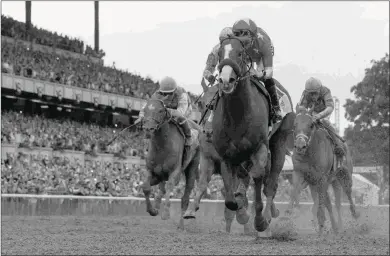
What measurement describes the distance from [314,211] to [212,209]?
10444mm

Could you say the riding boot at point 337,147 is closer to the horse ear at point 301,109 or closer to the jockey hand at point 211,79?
the horse ear at point 301,109

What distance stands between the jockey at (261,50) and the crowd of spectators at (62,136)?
19.7m

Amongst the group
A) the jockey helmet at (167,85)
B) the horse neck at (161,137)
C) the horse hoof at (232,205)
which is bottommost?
the horse hoof at (232,205)

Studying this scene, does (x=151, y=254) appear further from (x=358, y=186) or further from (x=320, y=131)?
(x=358, y=186)

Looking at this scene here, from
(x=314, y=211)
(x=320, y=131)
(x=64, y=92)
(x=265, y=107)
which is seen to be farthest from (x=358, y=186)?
(x=265, y=107)

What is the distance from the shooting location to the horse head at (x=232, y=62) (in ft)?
14.3

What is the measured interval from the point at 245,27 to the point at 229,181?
1044 mm

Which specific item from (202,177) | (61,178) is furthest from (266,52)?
(61,178)

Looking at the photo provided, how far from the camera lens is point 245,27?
5.00 meters

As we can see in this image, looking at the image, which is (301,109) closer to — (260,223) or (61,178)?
(260,223)

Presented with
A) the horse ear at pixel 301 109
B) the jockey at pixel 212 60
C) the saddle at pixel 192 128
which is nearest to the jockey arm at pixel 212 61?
the jockey at pixel 212 60

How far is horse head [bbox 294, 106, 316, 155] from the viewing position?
24.0 ft

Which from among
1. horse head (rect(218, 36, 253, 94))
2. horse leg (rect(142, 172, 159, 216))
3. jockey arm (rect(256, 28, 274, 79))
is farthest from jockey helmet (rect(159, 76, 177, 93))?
horse head (rect(218, 36, 253, 94))

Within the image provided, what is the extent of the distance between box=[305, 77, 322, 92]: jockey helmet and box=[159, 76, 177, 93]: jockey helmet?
3.22 meters
